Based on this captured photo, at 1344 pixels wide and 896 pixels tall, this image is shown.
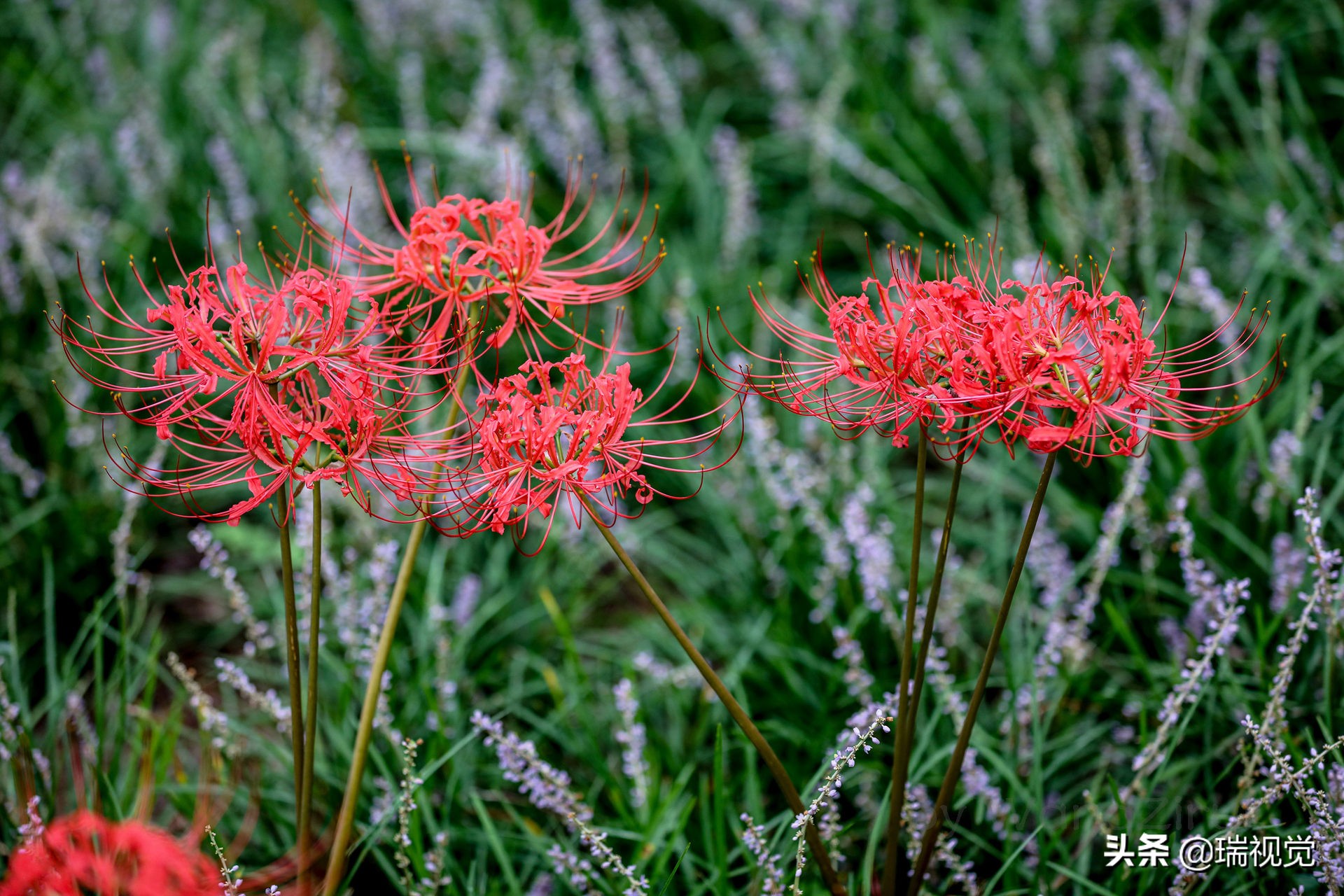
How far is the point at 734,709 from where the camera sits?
5.48 ft

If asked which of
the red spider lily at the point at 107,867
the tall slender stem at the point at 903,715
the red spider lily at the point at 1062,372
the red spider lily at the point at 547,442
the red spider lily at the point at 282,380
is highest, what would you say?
the red spider lily at the point at 282,380

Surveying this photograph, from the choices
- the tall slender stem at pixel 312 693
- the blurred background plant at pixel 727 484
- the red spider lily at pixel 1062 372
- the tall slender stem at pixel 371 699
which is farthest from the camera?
the blurred background plant at pixel 727 484

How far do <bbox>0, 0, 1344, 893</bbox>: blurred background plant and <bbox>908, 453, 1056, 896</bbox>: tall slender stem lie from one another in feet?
0.77

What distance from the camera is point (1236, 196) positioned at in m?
4.04

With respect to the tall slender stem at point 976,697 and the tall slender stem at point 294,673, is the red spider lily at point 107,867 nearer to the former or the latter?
the tall slender stem at point 294,673

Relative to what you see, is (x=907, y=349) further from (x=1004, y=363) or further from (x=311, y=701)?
(x=311, y=701)

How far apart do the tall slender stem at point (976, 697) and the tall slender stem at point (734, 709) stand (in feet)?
0.53

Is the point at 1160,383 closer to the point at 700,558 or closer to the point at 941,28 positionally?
the point at 700,558

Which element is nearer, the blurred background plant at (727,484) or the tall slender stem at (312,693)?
the tall slender stem at (312,693)

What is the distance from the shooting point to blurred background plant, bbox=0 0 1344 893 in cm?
240

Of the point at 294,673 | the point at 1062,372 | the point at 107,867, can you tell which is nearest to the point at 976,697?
the point at 1062,372

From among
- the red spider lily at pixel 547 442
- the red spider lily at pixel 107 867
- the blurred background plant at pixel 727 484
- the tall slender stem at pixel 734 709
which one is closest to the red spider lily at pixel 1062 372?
the red spider lily at pixel 547 442

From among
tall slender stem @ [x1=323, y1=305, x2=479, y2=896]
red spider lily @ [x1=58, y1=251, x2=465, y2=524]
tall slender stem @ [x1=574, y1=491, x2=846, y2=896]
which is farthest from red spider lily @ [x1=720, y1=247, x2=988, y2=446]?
red spider lily @ [x1=58, y1=251, x2=465, y2=524]

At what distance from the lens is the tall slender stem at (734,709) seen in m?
1.57
